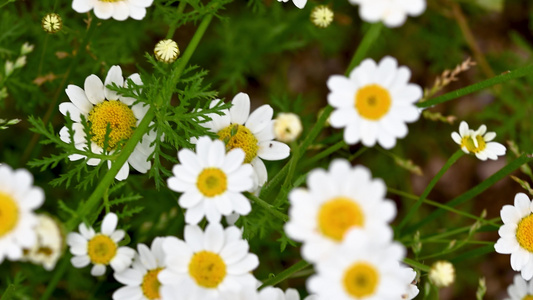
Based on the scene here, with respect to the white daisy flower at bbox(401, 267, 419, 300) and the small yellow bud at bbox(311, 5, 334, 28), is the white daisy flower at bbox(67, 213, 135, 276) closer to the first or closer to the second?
the white daisy flower at bbox(401, 267, 419, 300)

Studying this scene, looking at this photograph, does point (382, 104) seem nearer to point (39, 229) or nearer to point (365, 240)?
point (365, 240)

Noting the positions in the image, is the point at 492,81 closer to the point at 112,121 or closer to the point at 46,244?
the point at 112,121

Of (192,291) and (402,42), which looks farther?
(402,42)

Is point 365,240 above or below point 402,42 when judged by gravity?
below

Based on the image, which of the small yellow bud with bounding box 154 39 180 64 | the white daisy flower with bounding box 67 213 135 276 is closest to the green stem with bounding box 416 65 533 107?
the small yellow bud with bounding box 154 39 180 64

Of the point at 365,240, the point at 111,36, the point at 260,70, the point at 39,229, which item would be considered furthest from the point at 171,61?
the point at 260,70
